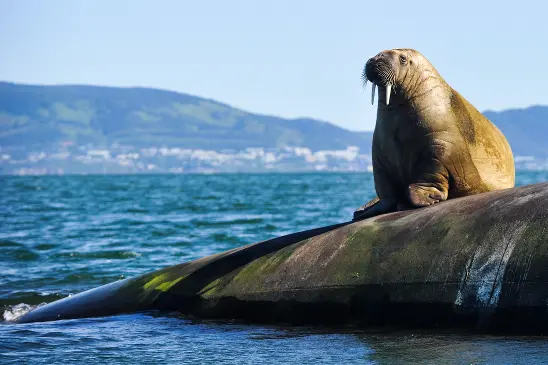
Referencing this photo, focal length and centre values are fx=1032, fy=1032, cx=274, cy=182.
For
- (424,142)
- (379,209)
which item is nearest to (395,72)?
(424,142)

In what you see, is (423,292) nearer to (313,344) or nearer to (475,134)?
(313,344)

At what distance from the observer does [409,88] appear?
9.10 meters

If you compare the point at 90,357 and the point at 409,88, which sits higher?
the point at 409,88

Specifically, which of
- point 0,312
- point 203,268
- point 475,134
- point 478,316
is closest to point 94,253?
point 0,312

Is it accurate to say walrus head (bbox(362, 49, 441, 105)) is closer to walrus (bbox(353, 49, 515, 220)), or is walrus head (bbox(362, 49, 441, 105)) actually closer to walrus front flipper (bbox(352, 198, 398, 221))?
walrus (bbox(353, 49, 515, 220))

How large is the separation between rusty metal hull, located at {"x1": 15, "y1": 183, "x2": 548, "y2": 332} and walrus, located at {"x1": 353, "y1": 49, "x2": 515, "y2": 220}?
59 centimetres

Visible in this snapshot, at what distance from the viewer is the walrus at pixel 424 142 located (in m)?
8.82

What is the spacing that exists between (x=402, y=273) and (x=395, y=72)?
223 centimetres

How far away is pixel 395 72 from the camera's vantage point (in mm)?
9062

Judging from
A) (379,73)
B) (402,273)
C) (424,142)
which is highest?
(379,73)

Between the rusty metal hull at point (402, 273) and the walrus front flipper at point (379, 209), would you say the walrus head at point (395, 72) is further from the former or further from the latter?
the rusty metal hull at point (402, 273)

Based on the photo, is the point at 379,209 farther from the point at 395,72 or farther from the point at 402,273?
the point at 402,273

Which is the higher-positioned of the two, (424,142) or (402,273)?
(424,142)

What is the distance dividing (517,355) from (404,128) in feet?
9.99
